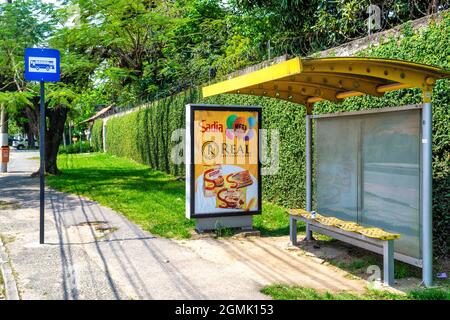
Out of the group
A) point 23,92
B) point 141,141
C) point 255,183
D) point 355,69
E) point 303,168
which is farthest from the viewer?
point 141,141

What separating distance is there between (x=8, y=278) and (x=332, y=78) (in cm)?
490

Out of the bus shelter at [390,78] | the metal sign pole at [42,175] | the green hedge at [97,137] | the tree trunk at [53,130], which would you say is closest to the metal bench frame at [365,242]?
the bus shelter at [390,78]

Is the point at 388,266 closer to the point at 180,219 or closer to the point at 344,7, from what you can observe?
the point at 180,219

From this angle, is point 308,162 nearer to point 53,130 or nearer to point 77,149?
point 53,130

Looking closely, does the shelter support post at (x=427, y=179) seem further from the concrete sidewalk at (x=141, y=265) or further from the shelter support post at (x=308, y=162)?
the shelter support post at (x=308, y=162)

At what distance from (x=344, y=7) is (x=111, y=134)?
26839 mm

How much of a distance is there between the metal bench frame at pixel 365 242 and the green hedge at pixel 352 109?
1.20m

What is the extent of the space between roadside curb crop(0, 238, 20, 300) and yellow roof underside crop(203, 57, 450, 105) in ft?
12.3

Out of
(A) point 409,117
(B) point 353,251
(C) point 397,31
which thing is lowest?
(B) point 353,251

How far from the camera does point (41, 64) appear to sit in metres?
7.29

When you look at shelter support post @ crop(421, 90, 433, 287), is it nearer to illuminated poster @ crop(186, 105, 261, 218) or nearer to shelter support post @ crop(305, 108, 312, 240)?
shelter support post @ crop(305, 108, 312, 240)

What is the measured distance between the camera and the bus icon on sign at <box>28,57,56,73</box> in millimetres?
7218

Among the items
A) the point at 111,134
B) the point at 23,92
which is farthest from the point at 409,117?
the point at 111,134

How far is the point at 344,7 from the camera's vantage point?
35.3 feet
